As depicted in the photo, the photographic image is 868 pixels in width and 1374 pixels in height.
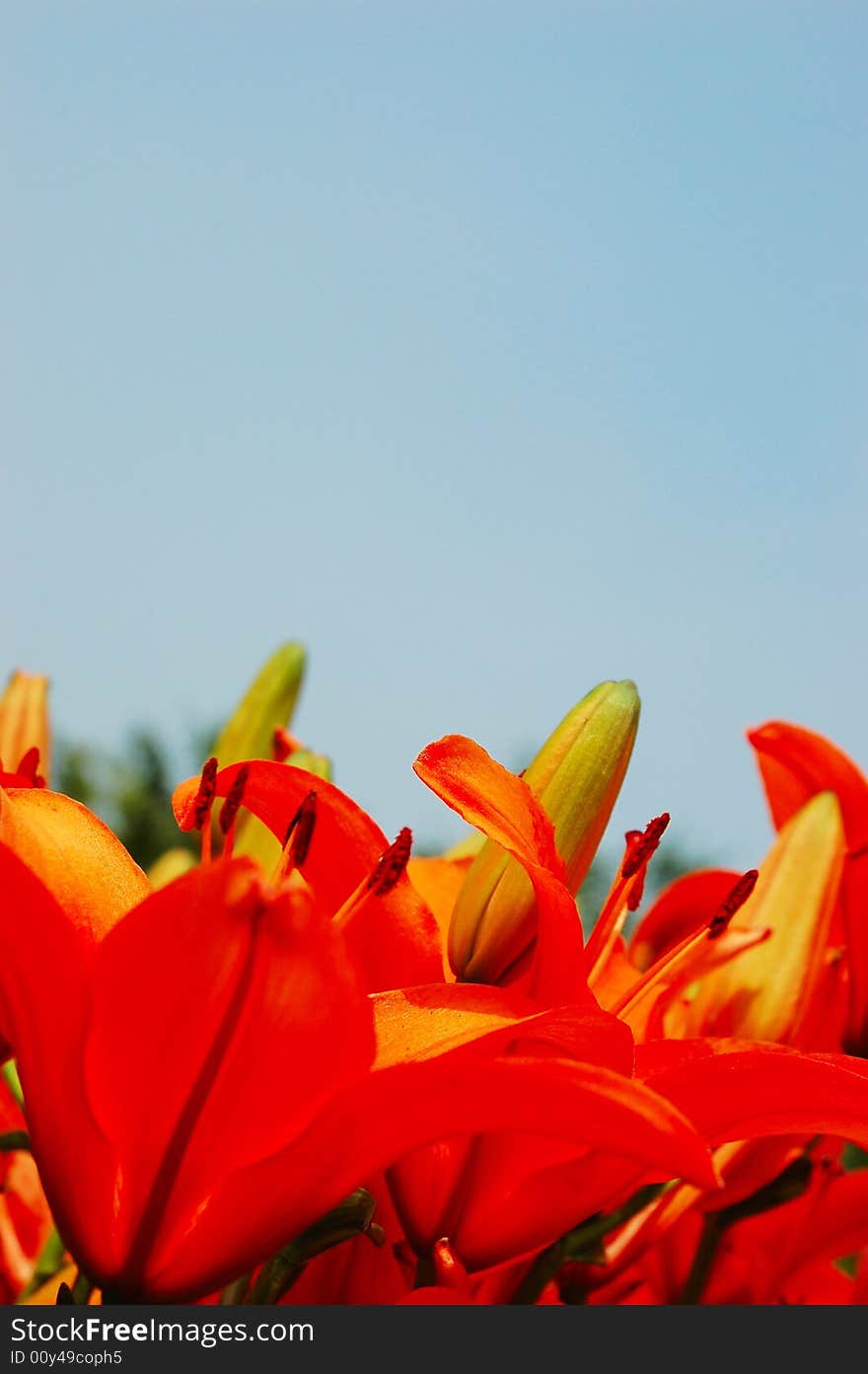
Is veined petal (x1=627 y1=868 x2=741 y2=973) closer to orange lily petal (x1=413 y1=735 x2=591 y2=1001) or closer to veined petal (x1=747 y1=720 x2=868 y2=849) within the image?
veined petal (x1=747 y1=720 x2=868 y2=849)

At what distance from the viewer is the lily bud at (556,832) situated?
1.57 ft

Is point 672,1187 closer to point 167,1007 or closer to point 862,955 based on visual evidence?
point 862,955

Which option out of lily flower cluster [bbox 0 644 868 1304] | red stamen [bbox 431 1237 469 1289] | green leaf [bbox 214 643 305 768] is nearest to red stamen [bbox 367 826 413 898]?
lily flower cluster [bbox 0 644 868 1304]

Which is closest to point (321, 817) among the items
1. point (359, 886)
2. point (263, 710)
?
point (359, 886)

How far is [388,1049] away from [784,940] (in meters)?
0.26

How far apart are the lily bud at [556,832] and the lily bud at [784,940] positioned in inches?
5.0

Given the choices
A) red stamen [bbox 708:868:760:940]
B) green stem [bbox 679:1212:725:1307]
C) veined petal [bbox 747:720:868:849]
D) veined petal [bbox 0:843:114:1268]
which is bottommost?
green stem [bbox 679:1212:725:1307]

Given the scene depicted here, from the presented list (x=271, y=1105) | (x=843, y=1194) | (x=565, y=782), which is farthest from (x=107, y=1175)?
(x=843, y=1194)

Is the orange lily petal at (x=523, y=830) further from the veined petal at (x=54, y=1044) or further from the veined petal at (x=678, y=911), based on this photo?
the veined petal at (x=678, y=911)

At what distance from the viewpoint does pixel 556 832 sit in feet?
1.60

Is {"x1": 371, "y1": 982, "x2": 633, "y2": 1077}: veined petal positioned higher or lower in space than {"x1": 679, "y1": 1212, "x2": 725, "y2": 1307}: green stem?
higher

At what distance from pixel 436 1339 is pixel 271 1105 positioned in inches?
3.5

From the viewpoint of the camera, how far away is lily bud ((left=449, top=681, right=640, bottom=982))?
1.57 feet

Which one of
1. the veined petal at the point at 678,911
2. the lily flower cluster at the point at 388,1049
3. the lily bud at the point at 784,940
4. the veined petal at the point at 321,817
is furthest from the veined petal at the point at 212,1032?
the veined petal at the point at 678,911
